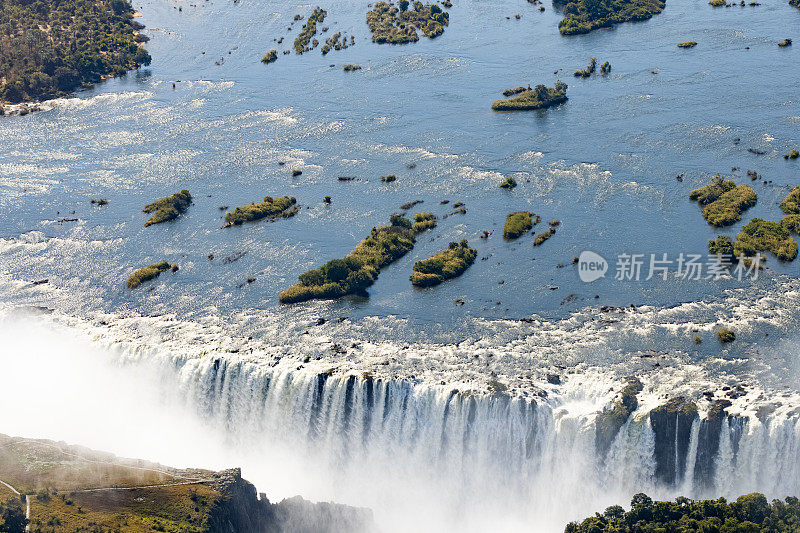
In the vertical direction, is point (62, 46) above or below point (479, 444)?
above

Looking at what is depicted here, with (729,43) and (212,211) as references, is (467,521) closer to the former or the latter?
(212,211)

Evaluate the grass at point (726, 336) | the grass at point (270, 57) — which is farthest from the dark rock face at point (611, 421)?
the grass at point (270, 57)

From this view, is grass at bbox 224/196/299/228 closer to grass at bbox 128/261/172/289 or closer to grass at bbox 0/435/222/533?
grass at bbox 128/261/172/289

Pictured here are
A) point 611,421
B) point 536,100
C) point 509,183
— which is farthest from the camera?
point 536,100

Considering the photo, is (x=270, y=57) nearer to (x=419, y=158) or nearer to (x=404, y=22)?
(x=404, y=22)

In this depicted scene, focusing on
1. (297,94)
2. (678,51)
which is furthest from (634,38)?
(297,94)

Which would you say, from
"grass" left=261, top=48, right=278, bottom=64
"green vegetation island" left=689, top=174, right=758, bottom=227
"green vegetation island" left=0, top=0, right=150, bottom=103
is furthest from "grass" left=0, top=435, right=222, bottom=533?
"grass" left=261, top=48, right=278, bottom=64

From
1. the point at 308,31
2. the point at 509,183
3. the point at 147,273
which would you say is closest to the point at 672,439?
the point at 509,183
